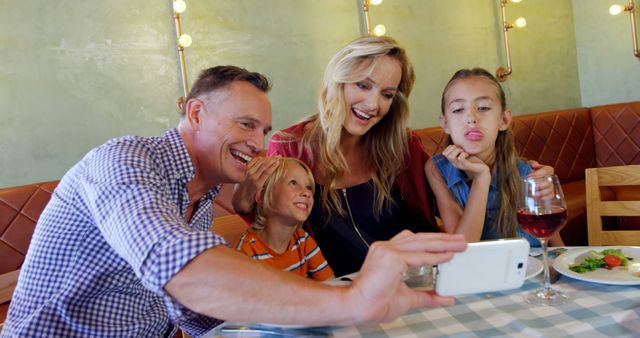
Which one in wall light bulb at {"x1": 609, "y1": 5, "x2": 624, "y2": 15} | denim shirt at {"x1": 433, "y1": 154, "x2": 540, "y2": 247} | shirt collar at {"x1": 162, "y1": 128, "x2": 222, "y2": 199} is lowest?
denim shirt at {"x1": 433, "y1": 154, "x2": 540, "y2": 247}

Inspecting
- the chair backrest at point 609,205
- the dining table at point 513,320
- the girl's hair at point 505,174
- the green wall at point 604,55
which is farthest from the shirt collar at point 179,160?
the green wall at point 604,55

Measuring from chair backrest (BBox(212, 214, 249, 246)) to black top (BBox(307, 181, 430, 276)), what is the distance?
2.47 feet

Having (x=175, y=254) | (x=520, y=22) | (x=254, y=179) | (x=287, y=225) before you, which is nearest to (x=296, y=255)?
(x=287, y=225)

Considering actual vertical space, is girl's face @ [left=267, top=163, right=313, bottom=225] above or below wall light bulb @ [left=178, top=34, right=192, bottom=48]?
below

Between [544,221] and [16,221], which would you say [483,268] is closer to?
[544,221]

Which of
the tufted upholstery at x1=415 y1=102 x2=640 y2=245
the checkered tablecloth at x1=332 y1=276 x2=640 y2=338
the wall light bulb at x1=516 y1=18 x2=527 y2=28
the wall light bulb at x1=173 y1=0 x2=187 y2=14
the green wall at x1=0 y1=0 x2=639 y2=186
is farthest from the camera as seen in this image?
the wall light bulb at x1=516 y1=18 x2=527 y2=28

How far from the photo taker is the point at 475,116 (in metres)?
2.04

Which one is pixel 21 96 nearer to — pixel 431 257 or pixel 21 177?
pixel 21 177

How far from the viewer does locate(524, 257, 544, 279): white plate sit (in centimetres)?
124

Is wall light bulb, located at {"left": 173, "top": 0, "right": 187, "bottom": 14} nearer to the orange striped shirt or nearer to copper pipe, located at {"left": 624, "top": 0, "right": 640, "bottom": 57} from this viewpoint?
the orange striped shirt

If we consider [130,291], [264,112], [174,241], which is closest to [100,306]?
[130,291]

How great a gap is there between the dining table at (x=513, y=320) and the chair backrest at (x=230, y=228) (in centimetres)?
169

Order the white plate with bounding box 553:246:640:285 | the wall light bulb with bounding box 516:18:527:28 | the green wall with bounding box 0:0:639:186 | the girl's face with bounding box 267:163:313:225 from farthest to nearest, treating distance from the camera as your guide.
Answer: the wall light bulb with bounding box 516:18:527:28, the green wall with bounding box 0:0:639:186, the girl's face with bounding box 267:163:313:225, the white plate with bounding box 553:246:640:285

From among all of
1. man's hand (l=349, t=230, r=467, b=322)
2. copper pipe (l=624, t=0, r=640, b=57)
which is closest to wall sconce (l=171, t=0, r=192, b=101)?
man's hand (l=349, t=230, r=467, b=322)
